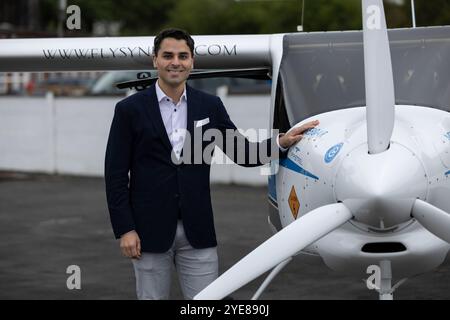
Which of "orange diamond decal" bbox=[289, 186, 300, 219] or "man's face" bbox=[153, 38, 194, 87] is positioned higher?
"man's face" bbox=[153, 38, 194, 87]

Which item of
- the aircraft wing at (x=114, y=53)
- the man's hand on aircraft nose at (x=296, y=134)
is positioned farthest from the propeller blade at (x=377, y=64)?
the aircraft wing at (x=114, y=53)

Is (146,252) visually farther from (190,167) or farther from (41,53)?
(41,53)

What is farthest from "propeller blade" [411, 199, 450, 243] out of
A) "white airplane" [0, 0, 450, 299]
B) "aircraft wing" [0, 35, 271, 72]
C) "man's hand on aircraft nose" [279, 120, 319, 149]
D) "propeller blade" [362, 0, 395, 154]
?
"aircraft wing" [0, 35, 271, 72]

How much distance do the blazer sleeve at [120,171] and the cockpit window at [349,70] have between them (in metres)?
1.26

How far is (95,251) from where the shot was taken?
33.6 ft

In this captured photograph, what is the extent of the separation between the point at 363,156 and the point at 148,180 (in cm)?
106

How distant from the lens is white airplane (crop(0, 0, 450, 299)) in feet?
14.1

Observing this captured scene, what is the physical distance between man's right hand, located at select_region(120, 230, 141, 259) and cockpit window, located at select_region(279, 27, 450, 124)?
54.6 inches

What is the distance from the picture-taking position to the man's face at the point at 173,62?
4.58 metres

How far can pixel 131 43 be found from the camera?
275 inches

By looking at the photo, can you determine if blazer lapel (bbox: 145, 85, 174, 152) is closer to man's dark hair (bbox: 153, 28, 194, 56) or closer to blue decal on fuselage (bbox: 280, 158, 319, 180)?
man's dark hair (bbox: 153, 28, 194, 56)

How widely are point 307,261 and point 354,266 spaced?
0.74 metres
